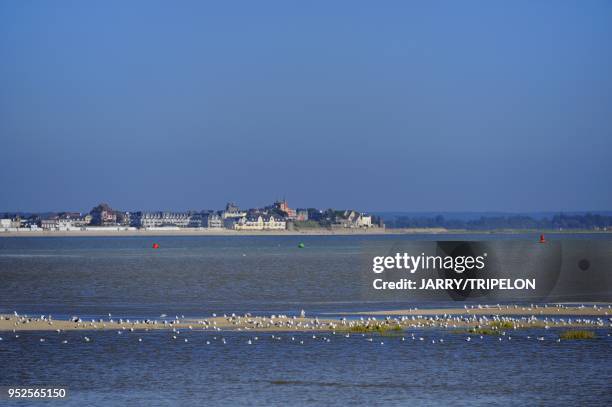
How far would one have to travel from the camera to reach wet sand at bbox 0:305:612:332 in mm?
40469

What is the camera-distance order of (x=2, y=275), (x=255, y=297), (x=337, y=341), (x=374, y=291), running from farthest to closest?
1. (x=2, y=275)
2. (x=374, y=291)
3. (x=255, y=297)
4. (x=337, y=341)

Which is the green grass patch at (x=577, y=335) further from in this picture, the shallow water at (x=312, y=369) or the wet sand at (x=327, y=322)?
the wet sand at (x=327, y=322)

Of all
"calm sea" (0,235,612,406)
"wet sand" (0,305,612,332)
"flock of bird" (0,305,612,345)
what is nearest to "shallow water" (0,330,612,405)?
"calm sea" (0,235,612,406)

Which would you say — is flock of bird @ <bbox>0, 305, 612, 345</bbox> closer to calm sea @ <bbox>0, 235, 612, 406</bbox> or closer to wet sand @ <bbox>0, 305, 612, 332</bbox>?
wet sand @ <bbox>0, 305, 612, 332</bbox>

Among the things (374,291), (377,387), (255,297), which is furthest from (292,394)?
(374,291)

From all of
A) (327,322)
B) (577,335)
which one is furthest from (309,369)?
(327,322)

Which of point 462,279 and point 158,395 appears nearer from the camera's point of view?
point 158,395

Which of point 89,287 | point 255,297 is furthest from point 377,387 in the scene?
point 89,287

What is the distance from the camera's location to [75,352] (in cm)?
3381

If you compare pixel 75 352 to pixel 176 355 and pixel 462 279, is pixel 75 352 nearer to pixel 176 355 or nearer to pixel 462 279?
pixel 176 355

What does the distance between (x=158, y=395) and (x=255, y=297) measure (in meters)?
33.8

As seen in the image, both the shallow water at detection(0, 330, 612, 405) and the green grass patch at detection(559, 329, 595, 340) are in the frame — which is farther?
the green grass patch at detection(559, 329, 595, 340)

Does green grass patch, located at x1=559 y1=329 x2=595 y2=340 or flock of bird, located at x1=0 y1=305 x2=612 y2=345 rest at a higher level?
green grass patch, located at x1=559 y1=329 x2=595 y2=340

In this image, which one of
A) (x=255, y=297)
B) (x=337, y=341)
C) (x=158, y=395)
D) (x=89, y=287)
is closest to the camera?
(x=158, y=395)
